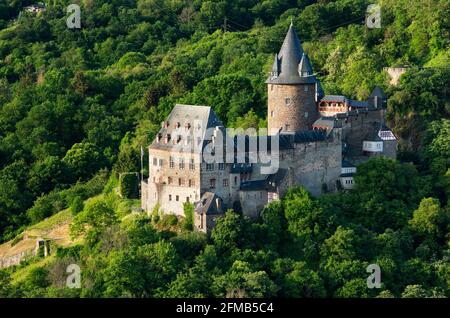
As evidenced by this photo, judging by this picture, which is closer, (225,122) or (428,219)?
(428,219)

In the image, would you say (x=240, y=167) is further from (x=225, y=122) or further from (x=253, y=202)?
(x=225, y=122)

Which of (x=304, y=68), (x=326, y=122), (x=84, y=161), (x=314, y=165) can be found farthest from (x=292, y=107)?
(x=84, y=161)

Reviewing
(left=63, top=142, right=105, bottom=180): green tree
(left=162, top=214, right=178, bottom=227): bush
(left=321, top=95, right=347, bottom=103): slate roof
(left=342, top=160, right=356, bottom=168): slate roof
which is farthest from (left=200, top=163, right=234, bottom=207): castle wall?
(left=63, top=142, right=105, bottom=180): green tree

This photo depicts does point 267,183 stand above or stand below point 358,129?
below

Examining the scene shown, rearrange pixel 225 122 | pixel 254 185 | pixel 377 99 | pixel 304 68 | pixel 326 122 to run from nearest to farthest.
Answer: pixel 254 185 < pixel 326 122 < pixel 304 68 < pixel 377 99 < pixel 225 122

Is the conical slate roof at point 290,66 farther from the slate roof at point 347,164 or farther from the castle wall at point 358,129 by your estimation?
the slate roof at point 347,164

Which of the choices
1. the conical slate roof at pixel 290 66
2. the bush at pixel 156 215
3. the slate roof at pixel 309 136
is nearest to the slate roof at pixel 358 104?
the conical slate roof at pixel 290 66

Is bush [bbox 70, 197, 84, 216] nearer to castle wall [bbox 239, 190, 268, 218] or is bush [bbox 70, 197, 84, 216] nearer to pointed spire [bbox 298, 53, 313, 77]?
castle wall [bbox 239, 190, 268, 218]
